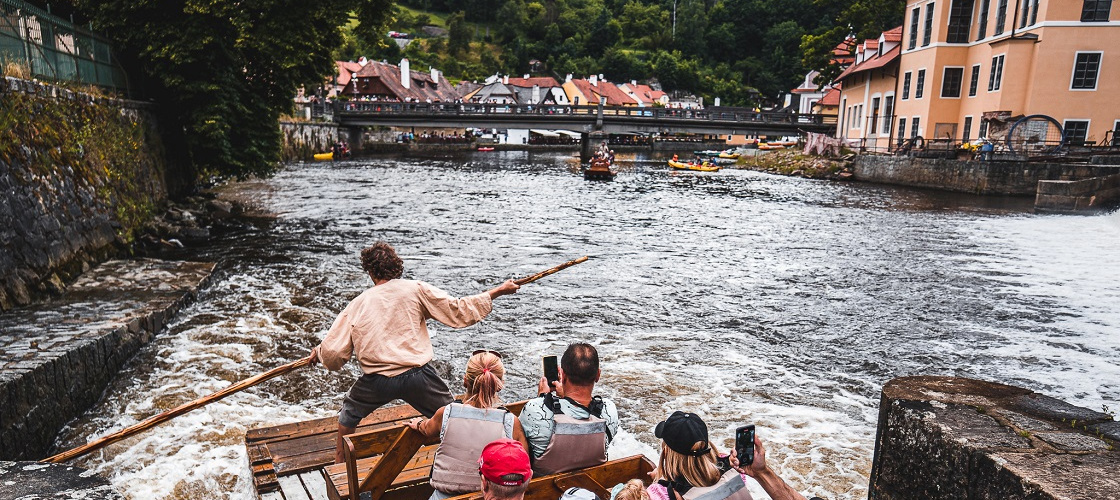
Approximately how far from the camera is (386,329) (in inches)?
198

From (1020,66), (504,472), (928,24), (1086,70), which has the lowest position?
(504,472)

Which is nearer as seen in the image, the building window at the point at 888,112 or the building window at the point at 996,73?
the building window at the point at 996,73

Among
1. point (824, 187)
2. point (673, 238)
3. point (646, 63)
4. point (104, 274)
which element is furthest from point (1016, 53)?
point (646, 63)

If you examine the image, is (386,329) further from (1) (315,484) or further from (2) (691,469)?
(2) (691,469)

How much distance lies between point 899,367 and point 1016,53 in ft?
105

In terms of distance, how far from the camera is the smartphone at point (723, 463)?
344 centimetres

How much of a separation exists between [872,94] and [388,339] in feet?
170

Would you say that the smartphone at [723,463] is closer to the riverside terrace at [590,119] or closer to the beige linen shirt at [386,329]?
the beige linen shirt at [386,329]

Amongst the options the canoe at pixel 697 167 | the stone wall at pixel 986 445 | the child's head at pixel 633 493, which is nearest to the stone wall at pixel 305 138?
the canoe at pixel 697 167

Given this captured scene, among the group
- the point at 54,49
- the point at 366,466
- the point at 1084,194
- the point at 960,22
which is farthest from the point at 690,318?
the point at 960,22

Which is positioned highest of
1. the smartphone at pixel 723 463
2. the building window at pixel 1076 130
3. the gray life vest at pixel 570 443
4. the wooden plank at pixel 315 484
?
the building window at pixel 1076 130

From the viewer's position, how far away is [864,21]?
2260 inches

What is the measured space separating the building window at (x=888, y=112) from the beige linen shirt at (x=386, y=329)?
1861 inches

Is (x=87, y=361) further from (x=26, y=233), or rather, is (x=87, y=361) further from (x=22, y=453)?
(x=26, y=233)
